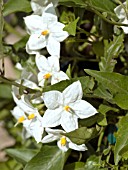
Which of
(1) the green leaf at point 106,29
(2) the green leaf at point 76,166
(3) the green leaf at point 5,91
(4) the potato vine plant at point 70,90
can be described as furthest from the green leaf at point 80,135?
(3) the green leaf at point 5,91

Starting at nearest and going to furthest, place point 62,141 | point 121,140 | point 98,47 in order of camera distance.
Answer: point 121,140
point 62,141
point 98,47

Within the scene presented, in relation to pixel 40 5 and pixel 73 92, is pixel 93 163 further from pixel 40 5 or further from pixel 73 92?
pixel 40 5

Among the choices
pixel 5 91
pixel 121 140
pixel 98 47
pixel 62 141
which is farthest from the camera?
pixel 5 91

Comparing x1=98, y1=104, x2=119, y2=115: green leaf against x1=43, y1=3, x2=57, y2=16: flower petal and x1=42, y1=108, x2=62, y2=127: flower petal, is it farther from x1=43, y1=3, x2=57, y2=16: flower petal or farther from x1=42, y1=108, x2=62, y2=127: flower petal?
x1=43, y1=3, x2=57, y2=16: flower petal

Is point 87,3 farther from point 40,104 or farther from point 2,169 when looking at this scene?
point 2,169

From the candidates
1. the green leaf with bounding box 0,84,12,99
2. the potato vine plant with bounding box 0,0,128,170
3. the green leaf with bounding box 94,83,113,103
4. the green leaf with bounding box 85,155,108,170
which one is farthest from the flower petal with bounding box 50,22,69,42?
the green leaf with bounding box 0,84,12,99

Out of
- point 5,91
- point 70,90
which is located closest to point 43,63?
point 70,90

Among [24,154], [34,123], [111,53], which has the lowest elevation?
[24,154]

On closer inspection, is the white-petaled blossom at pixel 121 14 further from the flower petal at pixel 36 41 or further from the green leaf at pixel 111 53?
the flower petal at pixel 36 41
